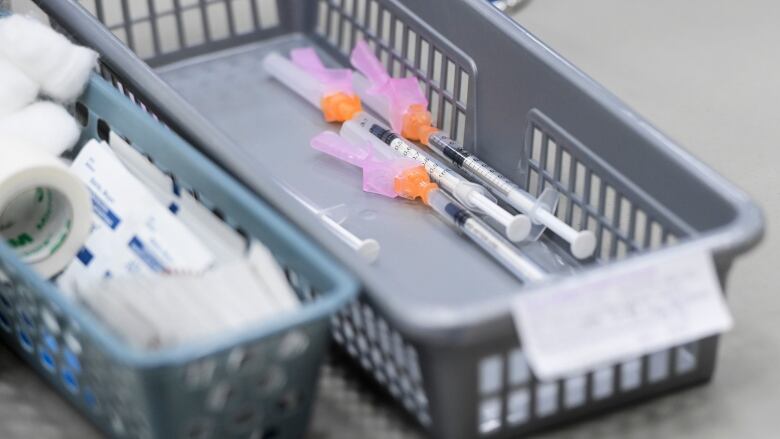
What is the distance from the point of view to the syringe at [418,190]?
3.81 ft

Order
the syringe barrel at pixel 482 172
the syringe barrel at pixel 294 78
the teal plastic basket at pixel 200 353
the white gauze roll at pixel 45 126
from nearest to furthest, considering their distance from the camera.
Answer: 1. the teal plastic basket at pixel 200 353
2. the white gauze roll at pixel 45 126
3. the syringe barrel at pixel 482 172
4. the syringe barrel at pixel 294 78

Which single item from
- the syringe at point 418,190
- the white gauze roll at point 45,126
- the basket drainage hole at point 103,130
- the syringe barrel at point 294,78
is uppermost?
the white gauze roll at point 45,126

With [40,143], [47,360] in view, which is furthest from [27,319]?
[40,143]

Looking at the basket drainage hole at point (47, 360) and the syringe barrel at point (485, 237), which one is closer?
the basket drainage hole at point (47, 360)

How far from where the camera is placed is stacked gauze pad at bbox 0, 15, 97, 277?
1.02m

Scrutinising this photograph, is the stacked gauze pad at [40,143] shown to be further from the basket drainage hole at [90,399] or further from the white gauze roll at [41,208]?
the basket drainage hole at [90,399]

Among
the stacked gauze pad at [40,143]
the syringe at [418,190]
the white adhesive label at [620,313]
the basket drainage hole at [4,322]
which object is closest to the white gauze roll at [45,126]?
the stacked gauze pad at [40,143]

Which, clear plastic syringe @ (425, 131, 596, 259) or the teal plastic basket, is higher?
the teal plastic basket

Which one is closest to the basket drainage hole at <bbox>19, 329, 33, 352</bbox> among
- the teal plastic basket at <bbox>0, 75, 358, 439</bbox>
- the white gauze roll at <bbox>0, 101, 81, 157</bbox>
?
the teal plastic basket at <bbox>0, 75, 358, 439</bbox>

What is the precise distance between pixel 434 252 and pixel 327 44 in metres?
0.36

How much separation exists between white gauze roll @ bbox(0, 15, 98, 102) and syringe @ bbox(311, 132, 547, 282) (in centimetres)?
25

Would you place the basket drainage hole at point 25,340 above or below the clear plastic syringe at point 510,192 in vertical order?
above

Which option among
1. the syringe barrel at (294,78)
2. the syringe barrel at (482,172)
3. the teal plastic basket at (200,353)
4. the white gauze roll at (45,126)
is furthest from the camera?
the syringe barrel at (294,78)

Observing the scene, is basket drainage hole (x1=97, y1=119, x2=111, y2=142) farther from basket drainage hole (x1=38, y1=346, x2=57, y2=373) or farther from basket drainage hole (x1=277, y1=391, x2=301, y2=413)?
basket drainage hole (x1=277, y1=391, x2=301, y2=413)
